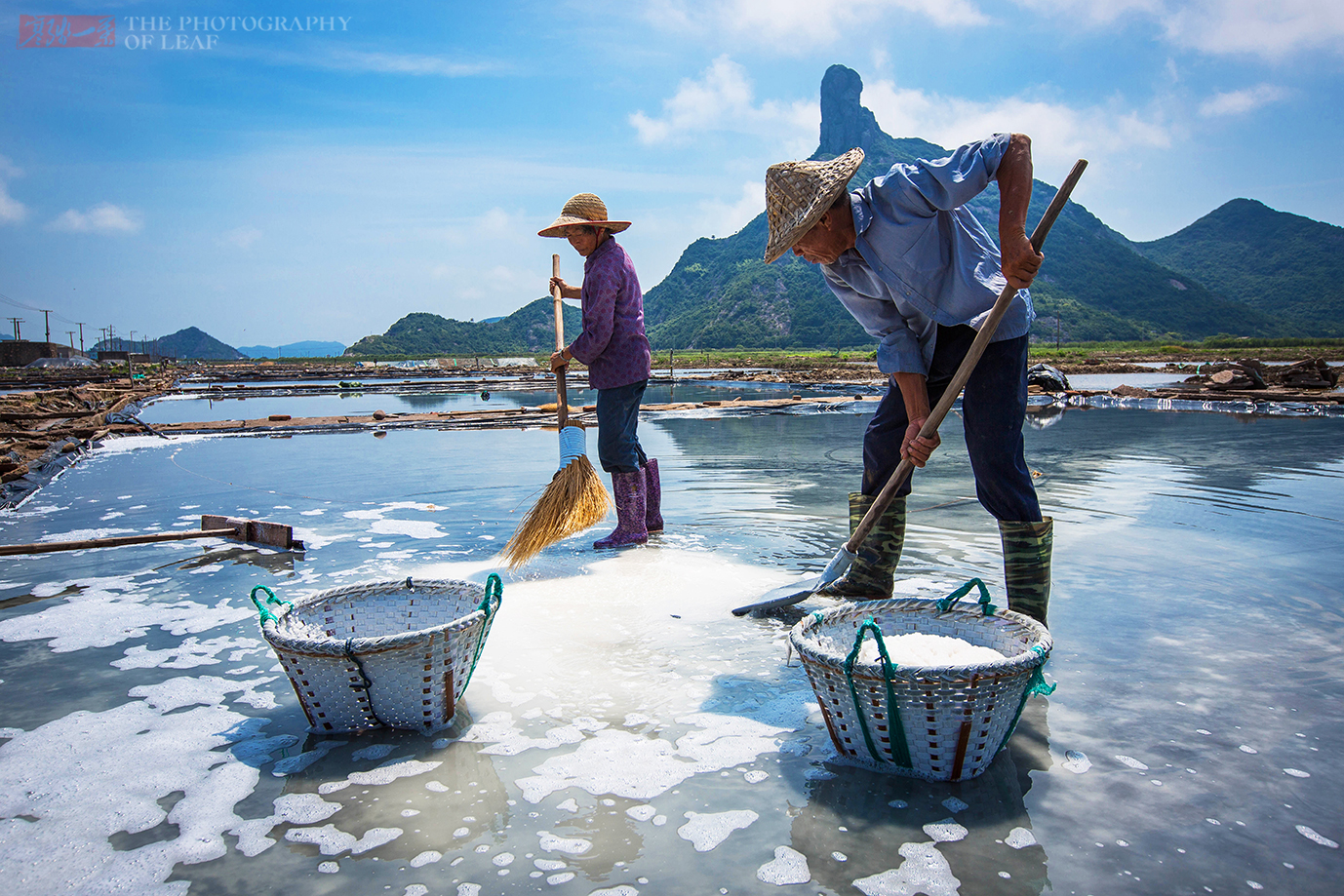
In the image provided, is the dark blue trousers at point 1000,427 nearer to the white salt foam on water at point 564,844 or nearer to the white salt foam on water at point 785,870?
the white salt foam on water at point 785,870

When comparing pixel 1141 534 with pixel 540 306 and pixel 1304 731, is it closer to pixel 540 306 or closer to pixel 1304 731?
pixel 1304 731

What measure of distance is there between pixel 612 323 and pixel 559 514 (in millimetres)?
1039

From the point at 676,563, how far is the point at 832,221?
2.04 metres

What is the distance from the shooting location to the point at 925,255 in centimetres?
241

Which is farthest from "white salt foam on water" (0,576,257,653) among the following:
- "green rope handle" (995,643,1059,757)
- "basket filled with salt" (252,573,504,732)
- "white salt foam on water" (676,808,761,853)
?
"green rope handle" (995,643,1059,757)

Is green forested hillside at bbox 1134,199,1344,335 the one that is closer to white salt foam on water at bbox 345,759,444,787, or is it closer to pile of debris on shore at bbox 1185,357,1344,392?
pile of debris on shore at bbox 1185,357,1344,392

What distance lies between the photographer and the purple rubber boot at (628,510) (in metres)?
4.32

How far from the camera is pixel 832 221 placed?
2.39 meters

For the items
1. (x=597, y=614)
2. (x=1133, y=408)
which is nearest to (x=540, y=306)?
(x=1133, y=408)

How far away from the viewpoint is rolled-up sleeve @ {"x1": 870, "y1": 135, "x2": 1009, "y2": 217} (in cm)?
227

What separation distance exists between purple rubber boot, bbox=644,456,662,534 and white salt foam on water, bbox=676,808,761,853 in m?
2.88

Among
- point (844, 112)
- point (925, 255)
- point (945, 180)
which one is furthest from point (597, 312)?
point (844, 112)

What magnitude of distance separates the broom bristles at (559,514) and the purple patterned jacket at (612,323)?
0.51 meters

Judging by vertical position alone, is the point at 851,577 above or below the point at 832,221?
below
